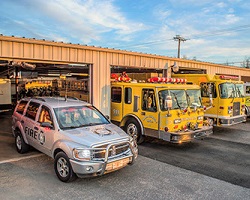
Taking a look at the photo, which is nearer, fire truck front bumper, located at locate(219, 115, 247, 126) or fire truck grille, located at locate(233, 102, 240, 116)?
fire truck front bumper, located at locate(219, 115, 247, 126)

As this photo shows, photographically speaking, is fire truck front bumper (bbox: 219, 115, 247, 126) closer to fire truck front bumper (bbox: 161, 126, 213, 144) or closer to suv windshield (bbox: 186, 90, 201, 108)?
suv windshield (bbox: 186, 90, 201, 108)

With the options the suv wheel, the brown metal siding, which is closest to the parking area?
the suv wheel

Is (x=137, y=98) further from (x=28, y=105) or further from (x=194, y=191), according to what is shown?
(x=194, y=191)

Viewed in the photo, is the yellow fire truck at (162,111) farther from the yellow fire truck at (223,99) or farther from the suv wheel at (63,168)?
the suv wheel at (63,168)

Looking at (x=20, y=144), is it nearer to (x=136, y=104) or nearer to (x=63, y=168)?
(x=63, y=168)

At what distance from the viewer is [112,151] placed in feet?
17.3

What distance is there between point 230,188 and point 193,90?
437 centimetres

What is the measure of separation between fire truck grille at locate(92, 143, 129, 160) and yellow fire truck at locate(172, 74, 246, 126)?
22.4ft

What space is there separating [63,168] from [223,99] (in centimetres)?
821

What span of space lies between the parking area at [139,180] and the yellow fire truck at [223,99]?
9.33 ft

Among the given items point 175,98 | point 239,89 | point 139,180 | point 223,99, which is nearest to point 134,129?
point 175,98

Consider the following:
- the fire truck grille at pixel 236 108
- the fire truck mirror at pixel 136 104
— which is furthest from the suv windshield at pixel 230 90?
the fire truck mirror at pixel 136 104

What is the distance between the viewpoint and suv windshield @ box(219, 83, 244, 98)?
11086mm

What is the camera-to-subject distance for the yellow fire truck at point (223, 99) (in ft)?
35.6
